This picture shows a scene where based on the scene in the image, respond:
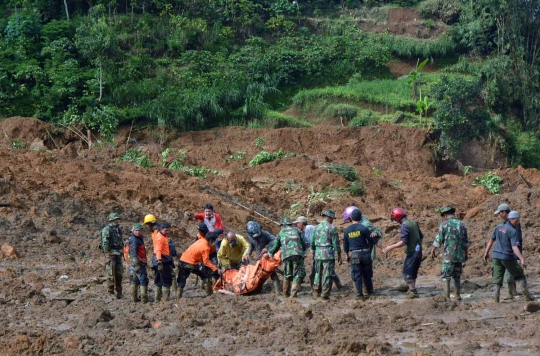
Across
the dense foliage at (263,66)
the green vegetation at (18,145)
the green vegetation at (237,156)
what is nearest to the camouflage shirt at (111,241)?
the dense foliage at (263,66)

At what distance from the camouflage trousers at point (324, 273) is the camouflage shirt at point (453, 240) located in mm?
1785

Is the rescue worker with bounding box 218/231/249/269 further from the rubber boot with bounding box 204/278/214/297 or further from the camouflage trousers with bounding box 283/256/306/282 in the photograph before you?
the camouflage trousers with bounding box 283/256/306/282

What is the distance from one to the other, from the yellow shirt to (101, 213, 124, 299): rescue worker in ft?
5.68

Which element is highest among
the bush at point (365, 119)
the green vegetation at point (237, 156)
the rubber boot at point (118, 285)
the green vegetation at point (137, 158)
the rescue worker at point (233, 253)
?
the rescue worker at point (233, 253)

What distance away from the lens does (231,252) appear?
49.4 ft

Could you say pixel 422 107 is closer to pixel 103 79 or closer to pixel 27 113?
pixel 103 79

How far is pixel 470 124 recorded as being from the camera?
3120cm

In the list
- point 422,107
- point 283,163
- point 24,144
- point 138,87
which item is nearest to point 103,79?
point 138,87

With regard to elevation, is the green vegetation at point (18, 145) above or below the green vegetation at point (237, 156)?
above

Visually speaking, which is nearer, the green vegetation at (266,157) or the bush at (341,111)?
the green vegetation at (266,157)

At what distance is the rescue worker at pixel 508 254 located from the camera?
1311 cm

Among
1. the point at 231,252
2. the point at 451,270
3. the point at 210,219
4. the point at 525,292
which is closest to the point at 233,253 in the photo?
the point at 231,252

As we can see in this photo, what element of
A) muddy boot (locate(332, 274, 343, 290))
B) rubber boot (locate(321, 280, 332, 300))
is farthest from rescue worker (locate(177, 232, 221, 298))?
muddy boot (locate(332, 274, 343, 290))

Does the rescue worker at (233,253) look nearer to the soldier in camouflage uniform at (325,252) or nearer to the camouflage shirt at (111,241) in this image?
the soldier in camouflage uniform at (325,252)
